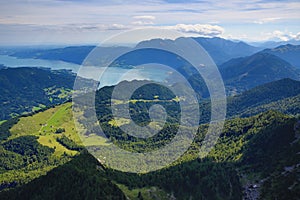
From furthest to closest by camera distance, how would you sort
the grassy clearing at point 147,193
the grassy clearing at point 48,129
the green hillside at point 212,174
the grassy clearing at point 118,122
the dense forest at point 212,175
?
the grassy clearing at point 118,122
the grassy clearing at point 48,129
the grassy clearing at point 147,193
the green hillside at point 212,174
the dense forest at point 212,175

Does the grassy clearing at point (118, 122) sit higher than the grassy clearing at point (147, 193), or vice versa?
the grassy clearing at point (147, 193)

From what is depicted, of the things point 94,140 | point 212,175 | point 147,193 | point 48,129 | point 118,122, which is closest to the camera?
point 147,193

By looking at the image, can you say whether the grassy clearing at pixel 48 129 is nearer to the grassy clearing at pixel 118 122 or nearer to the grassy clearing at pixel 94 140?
the grassy clearing at pixel 94 140

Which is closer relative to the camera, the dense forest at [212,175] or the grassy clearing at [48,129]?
the dense forest at [212,175]

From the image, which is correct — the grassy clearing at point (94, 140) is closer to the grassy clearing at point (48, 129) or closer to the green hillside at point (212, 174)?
the grassy clearing at point (48, 129)

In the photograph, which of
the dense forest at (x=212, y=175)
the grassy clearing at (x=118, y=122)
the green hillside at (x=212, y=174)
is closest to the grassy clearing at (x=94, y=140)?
the grassy clearing at (x=118, y=122)

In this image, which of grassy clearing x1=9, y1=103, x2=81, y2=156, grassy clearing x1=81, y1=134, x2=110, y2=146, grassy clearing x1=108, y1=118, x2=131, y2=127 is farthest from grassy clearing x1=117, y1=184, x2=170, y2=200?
grassy clearing x1=108, y1=118, x2=131, y2=127

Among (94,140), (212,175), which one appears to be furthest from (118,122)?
(212,175)

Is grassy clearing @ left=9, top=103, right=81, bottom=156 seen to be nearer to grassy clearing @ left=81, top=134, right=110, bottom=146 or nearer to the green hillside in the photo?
grassy clearing @ left=81, top=134, right=110, bottom=146

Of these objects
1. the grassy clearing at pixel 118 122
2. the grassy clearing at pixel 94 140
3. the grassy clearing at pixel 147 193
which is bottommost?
the grassy clearing at pixel 94 140

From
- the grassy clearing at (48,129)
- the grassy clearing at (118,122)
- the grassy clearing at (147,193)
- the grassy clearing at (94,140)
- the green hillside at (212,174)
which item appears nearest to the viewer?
the green hillside at (212,174)

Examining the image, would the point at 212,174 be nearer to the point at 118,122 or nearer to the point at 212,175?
the point at 212,175
